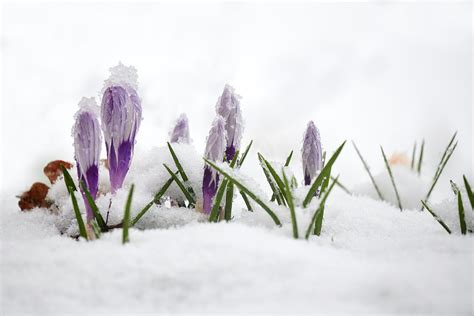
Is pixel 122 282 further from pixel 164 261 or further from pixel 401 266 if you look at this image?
pixel 401 266

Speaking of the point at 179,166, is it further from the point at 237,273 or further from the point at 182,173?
the point at 237,273

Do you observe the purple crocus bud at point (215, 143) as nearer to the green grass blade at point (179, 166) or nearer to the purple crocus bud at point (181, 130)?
the green grass blade at point (179, 166)

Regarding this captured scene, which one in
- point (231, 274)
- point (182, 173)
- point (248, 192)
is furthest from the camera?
point (182, 173)

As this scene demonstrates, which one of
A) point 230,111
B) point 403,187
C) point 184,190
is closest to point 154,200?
point 184,190

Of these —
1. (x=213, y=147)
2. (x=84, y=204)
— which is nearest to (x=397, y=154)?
(x=213, y=147)

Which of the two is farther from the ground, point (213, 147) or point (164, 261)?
point (213, 147)

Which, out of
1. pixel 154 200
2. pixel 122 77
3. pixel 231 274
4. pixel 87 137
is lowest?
pixel 231 274
